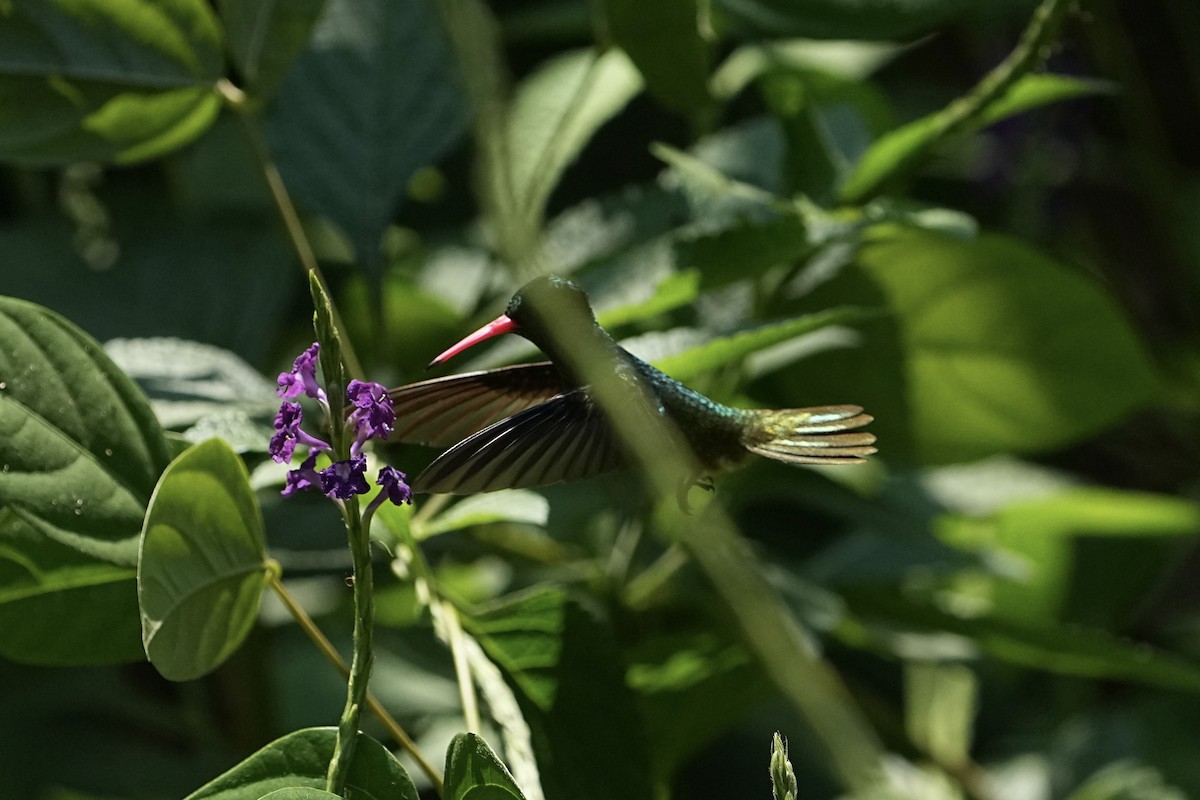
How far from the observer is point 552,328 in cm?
63

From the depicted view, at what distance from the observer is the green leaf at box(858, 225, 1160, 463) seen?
38.6 inches

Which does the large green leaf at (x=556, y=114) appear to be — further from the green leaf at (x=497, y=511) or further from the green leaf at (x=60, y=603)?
the green leaf at (x=60, y=603)

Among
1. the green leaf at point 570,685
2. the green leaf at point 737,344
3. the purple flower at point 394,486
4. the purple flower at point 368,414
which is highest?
the purple flower at point 368,414

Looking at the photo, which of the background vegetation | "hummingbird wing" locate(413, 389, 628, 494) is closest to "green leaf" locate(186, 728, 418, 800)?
the background vegetation

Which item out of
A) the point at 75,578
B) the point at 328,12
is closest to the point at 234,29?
the point at 328,12

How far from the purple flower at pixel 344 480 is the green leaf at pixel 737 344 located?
25 cm

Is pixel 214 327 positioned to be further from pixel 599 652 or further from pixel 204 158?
pixel 599 652

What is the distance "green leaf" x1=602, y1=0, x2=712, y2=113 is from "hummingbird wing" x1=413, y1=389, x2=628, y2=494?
317 millimetres

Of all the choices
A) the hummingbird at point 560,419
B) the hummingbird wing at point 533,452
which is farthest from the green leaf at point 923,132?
the hummingbird wing at point 533,452

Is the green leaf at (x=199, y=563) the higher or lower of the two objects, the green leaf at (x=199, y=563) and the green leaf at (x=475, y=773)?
the higher

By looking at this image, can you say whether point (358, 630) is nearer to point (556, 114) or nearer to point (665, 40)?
point (665, 40)

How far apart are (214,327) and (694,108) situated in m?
0.40

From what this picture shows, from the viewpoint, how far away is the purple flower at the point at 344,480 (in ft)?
1.64

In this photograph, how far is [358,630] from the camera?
0.50 metres
